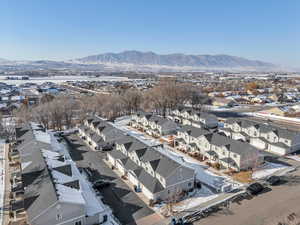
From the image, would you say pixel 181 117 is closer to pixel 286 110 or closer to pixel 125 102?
pixel 125 102

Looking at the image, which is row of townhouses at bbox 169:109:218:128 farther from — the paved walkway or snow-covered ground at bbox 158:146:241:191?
the paved walkway

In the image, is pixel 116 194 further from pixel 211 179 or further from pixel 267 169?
pixel 267 169

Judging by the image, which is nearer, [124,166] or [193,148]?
[124,166]

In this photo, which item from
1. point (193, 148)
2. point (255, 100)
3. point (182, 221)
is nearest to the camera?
point (182, 221)

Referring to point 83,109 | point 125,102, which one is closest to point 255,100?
point 125,102

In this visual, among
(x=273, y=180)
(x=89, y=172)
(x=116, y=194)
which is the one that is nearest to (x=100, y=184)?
(x=116, y=194)

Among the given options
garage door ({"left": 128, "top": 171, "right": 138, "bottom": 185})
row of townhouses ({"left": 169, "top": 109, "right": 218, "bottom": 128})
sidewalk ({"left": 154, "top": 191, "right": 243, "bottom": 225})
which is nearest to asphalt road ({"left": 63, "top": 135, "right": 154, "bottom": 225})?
garage door ({"left": 128, "top": 171, "right": 138, "bottom": 185})

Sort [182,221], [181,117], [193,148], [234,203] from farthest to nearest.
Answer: [181,117] < [193,148] < [234,203] < [182,221]
